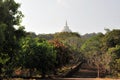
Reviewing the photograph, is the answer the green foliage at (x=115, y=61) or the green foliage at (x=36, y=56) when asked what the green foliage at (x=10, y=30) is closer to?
the green foliage at (x=36, y=56)

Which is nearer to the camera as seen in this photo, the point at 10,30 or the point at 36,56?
the point at 10,30

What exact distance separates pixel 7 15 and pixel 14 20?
1476 mm

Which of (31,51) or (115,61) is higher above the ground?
(31,51)

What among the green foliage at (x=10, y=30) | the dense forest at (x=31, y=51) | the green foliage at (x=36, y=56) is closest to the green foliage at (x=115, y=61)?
the dense forest at (x=31, y=51)

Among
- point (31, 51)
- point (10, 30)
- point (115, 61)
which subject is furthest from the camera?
point (115, 61)

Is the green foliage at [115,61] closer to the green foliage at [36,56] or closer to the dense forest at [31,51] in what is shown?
the dense forest at [31,51]

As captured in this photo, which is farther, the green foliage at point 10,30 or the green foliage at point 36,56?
the green foliage at point 36,56

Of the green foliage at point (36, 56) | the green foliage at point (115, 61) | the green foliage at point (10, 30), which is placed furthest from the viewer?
the green foliage at point (115, 61)

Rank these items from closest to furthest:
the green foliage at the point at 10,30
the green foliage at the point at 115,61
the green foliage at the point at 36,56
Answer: the green foliage at the point at 10,30, the green foliage at the point at 36,56, the green foliage at the point at 115,61

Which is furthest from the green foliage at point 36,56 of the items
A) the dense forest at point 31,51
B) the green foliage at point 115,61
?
the green foliage at point 115,61

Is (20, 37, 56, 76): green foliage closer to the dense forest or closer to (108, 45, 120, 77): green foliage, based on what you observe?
the dense forest

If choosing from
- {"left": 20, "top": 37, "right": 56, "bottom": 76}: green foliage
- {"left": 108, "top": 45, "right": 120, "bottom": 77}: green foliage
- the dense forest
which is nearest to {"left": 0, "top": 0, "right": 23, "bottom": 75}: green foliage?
the dense forest

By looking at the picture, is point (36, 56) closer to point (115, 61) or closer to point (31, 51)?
point (31, 51)

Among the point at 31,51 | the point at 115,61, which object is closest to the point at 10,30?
the point at 31,51
